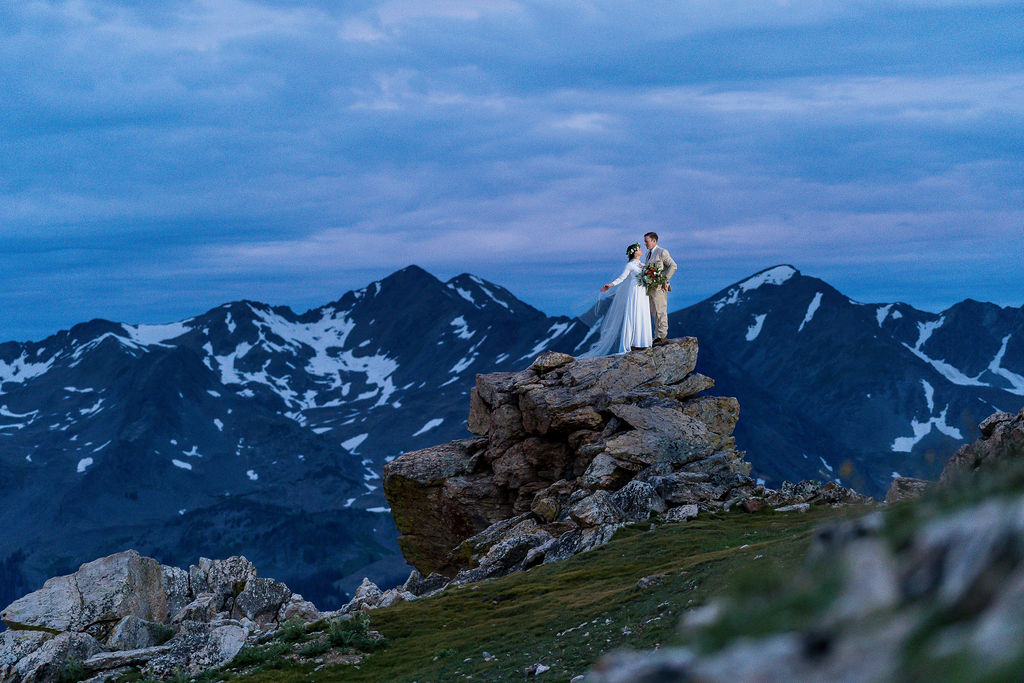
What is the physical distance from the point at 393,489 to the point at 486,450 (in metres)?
6.51

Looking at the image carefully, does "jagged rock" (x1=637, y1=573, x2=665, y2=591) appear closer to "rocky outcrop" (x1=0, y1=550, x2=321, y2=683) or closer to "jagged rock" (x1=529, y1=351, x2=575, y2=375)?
"rocky outcrop" (x1=0, y1=550, x2=321, y2=683)

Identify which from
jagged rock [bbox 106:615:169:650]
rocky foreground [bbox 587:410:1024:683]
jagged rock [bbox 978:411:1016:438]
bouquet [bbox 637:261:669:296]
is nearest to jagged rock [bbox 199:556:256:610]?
jagged rock [bbox 106:615:169:650]

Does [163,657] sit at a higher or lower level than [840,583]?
lower

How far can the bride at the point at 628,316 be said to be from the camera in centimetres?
4603

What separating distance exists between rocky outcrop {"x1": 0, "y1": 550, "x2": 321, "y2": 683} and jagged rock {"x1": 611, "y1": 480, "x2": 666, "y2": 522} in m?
14.9

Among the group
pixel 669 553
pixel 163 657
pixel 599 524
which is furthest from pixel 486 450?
pixel 163 657

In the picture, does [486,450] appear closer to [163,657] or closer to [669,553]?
[669,553]

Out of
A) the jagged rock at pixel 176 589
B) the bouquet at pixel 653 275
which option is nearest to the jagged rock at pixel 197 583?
the jagged rock at pixel 176 589

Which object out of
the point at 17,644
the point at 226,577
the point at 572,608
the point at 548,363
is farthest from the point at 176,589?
the point at 572,608

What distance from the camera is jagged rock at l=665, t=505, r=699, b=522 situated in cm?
3672

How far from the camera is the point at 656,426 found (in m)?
45.2

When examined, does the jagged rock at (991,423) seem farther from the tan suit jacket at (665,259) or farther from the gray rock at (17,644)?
the gray rock at (17,644)

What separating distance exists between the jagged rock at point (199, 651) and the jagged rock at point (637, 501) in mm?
17926

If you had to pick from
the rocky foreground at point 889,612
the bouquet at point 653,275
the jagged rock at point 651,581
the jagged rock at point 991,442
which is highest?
the bouquet at point 653,275
